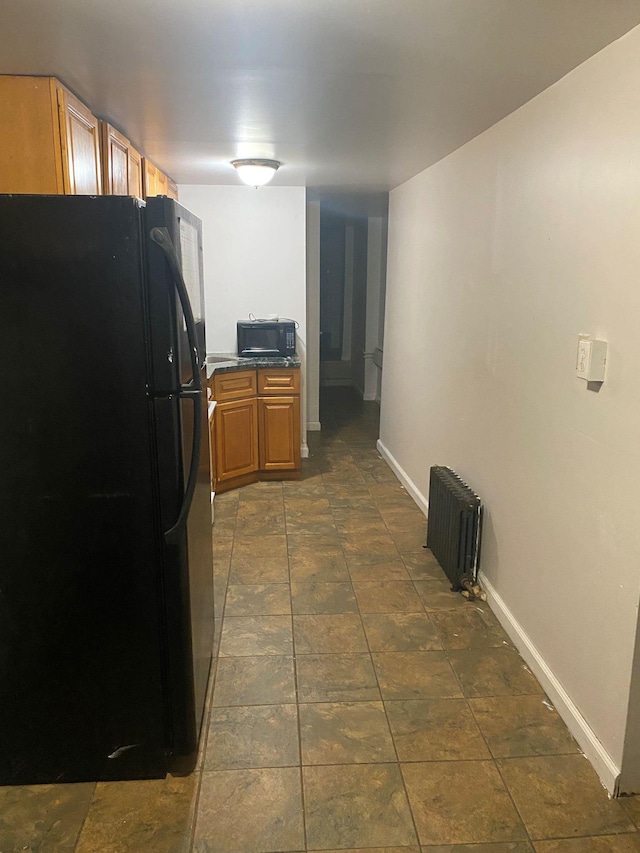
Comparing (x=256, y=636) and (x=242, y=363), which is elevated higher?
(x=242, y=363)

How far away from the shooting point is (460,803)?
1905 mm

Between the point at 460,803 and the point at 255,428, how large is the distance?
10.4 feet

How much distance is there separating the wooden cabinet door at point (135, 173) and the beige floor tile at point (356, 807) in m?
2.60

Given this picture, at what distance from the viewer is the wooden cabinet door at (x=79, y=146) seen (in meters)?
2.20

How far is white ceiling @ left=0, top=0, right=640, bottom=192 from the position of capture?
1.60m

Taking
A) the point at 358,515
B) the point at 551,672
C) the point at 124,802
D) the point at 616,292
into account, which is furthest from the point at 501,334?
the point at 124,802

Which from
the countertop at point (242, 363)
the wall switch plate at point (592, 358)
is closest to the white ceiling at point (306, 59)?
the wall switch plate at point (592, 358)

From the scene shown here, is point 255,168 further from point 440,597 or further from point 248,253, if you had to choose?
point 440,597

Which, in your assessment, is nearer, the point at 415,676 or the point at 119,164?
the point at 415,676

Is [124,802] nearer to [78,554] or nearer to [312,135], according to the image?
[78,554]

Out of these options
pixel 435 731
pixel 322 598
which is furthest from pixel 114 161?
pixel 435 731

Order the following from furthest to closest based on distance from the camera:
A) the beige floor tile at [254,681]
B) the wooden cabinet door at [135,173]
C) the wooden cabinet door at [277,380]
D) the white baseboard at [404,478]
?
1. the wooden cabinet door at [277,380]
2. the white baseboard at [404,478]
3. the wooden cabinet door at [135,173]
4. the beige floor tile at [254,681]

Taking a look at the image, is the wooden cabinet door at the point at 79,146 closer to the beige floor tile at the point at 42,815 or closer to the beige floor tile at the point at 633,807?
the beige floor tile at the point at 42,815

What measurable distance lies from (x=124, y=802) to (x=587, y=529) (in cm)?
162
